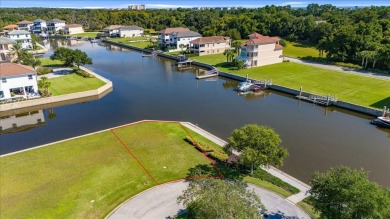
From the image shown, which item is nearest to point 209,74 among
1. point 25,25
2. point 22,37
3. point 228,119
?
point 228,119

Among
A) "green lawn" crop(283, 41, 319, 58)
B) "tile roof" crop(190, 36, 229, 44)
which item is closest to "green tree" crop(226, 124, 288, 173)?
"green lawn" crop(283, 41, 319, 58)

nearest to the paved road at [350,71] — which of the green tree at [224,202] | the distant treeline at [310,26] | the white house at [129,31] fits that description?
the distant treeline at [310,26]

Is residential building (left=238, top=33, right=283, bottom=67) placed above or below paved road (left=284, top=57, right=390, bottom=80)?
above

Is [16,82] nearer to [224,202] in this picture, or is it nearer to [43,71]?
[43,71]

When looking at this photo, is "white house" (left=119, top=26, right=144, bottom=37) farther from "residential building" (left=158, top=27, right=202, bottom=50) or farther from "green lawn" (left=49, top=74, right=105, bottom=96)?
"green lawn" (left=49, top=74, right=105, bottom=96)

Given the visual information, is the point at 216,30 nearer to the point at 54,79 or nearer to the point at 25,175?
the point at 54,79

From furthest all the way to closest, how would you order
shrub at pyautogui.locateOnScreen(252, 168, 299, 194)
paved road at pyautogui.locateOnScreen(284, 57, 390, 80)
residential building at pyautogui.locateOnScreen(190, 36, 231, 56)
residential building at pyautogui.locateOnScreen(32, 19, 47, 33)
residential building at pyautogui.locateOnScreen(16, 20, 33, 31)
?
residential building at pyautogui.locateOnScreen(16, 20, 33, 31) → residential building at pyautogui.locateOnScreen(32, 19, 47, 33) → residential building at pyautogui.locateOnScreen(190, 36, 231, 56) → paved road at pyautogui.locateOnScreen(284, 57, 390, 80) → shrub at pyautogui.locateOnScreen(252, 168, 299, 194)

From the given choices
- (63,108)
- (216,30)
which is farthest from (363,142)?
(216,30)

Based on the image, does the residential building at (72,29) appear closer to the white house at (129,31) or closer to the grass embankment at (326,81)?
the white house at (129,31)
